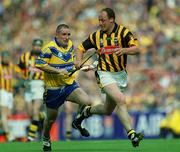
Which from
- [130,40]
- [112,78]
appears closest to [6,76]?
[112,78]

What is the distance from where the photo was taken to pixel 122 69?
39.7 ft

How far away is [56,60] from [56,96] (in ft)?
1.93

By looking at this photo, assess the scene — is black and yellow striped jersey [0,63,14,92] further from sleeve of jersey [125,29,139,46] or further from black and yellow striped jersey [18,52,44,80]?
sleeve of jersey [125,29,139,46]

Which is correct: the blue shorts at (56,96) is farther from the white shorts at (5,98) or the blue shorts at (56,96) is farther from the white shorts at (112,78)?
the white shorts at (5,98)

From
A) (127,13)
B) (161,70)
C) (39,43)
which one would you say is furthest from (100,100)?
(39,43)

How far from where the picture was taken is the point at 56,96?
12078mm

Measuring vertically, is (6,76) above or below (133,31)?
below

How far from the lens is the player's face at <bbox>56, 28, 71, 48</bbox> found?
12.0m

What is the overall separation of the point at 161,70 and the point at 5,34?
726 cm

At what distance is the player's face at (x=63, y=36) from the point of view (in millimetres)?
12008

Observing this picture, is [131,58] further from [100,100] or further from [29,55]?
[29,55]

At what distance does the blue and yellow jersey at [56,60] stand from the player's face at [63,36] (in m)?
0.08

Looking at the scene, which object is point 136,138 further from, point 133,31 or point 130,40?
point 133,31

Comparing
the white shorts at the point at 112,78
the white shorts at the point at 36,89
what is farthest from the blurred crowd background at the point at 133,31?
the white shorts at the point at 112,78
